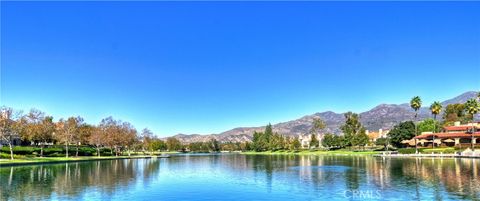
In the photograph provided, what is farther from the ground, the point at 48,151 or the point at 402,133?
the point at 402,133

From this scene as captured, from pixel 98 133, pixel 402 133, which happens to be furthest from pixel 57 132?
pixel 402 133

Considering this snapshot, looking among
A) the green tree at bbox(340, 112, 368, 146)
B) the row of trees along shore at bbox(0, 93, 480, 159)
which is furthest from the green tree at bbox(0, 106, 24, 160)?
the green tree at bbox(340, 112, 368, 146)

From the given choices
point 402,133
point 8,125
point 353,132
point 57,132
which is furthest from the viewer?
point 353,132

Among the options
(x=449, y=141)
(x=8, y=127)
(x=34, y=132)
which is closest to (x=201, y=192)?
(x=8, y=127)

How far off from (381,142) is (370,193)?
17072cm

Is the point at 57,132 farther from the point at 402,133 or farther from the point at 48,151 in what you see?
the point at 402,133

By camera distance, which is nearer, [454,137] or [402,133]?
[454,137]

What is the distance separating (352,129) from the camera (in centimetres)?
17900

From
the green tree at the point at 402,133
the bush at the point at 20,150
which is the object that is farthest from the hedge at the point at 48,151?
the green tree at the point at 402,133

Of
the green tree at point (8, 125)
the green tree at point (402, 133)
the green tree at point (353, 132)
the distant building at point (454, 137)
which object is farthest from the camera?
the green tree at point (353, 132)

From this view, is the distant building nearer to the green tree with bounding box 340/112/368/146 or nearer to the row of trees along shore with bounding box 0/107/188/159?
the green tree with bounding box 340/112/368/146

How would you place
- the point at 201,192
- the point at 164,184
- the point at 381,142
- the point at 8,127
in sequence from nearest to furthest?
the point at 201,192 < the point at 164,184 < the point at 8,127 < the point at 381,142

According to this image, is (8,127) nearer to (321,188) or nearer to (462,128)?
(321,188)

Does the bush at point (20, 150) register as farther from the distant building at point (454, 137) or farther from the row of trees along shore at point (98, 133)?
the distant building at point (454, 137)
